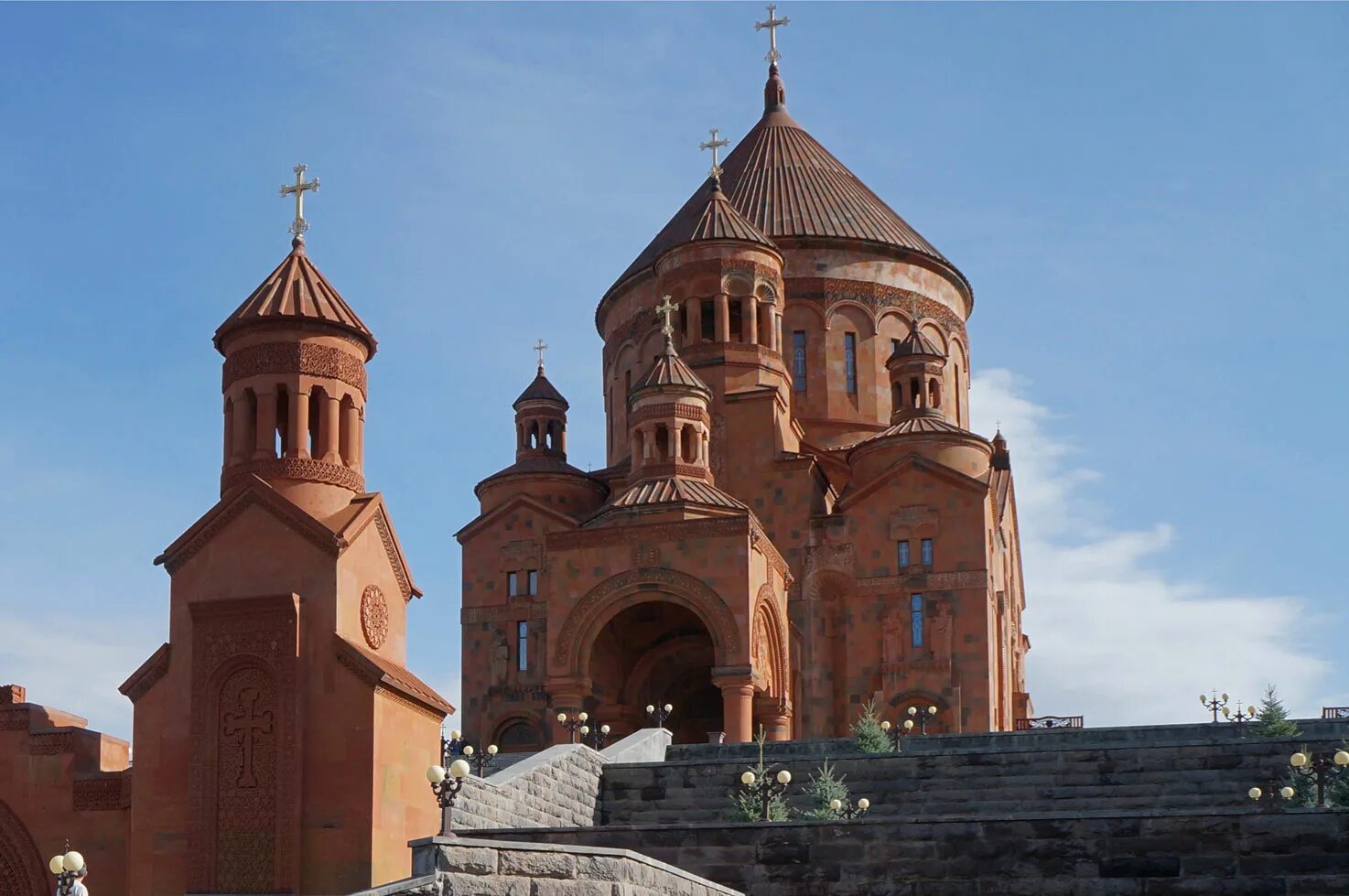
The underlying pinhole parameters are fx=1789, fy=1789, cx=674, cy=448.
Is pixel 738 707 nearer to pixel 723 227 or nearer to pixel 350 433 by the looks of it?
pixel 350 433

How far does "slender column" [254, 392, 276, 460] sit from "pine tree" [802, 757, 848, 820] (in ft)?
22.8

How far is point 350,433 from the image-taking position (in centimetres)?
2005

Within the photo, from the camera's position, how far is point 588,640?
98.2 feet

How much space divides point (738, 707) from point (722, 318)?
944 cm

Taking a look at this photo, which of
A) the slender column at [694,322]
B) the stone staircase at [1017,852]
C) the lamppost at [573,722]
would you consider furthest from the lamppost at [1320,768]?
the slender column at [694,322]

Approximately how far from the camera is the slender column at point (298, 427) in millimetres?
19531

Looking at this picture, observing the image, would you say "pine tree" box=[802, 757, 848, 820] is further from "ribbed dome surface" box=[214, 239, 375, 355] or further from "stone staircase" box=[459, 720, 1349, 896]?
"ribbed dome surface" box=[214, 239, 375, 355]

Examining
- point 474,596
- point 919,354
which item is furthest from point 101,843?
point 919,354

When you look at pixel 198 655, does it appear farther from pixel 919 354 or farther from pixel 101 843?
pixel 919 354

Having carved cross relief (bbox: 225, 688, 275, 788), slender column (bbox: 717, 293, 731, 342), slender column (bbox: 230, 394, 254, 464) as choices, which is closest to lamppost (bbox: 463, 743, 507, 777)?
carved cross relief (bbox: 225, 688, 275, 788)

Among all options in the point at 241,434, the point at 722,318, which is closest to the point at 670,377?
the point at 722,318

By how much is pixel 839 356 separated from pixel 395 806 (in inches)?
881

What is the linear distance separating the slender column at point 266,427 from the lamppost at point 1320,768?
11.0 m

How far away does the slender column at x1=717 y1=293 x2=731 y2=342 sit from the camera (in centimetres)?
3538
